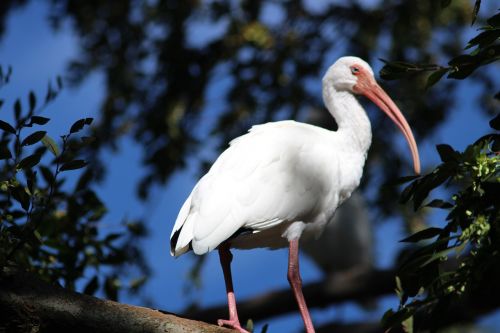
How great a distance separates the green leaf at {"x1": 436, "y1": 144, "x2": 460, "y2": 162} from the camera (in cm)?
257

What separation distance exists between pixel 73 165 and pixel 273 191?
1090mm

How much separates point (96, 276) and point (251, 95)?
123 inches

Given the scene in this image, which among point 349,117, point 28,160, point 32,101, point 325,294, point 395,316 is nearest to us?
point 395,316

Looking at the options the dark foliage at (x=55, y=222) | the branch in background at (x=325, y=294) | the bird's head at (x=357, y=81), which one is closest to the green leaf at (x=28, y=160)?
the dark foliage at (x=55, y=222)

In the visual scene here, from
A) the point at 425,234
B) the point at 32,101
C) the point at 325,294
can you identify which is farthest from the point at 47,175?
the point at 325,294

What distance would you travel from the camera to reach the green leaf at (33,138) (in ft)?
8.96

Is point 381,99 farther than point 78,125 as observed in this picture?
Yes

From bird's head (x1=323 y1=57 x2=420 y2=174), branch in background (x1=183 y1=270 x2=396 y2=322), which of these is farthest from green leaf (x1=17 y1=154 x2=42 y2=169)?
branch in background (x1=183 y1=270 x2=396 y2=322)

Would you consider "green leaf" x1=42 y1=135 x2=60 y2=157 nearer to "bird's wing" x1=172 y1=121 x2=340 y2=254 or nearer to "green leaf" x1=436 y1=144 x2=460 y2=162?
"bird's wing" x1=172 y1=121 x2=340 y2=254

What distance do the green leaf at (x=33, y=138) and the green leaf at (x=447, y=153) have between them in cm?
124

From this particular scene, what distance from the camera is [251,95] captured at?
655 cm

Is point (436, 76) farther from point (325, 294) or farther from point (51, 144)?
point (325, 294)

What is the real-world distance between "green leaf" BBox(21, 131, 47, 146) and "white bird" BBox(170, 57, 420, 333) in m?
0.87

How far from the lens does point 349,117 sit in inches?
168
